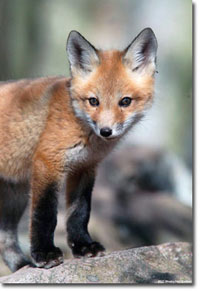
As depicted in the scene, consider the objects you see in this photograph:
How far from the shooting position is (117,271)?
367 centimetres

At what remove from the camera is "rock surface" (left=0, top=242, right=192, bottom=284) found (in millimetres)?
3598

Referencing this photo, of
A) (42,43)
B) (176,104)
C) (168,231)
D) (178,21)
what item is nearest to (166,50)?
(176,104)

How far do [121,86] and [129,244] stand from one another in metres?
3.69

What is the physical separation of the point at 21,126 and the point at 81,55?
0.78 m

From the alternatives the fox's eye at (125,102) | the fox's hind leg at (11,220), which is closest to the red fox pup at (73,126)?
the fox's eye at (125,102)

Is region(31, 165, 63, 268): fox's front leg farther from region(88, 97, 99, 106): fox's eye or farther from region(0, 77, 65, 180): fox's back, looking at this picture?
region(88, 97, 99, 106): fox's eye

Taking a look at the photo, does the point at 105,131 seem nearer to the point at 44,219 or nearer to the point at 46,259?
the point at 44,219

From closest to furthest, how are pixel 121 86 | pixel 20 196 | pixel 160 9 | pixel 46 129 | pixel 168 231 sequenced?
pixel 121 86 < pixel 46 129 < pixel 20 196 < pixel 160 9 < pixel 168 231

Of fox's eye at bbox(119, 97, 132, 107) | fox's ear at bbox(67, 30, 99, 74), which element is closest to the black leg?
fox's eye at bbox(119, 97, 132, 107)

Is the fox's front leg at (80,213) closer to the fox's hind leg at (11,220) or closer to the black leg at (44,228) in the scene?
the black leg at (44,228)

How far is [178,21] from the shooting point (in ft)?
19.1

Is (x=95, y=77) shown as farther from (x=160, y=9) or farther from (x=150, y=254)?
(x=160, y=9)

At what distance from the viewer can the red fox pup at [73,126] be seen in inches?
140

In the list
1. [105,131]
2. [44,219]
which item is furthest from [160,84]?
[44,219]
